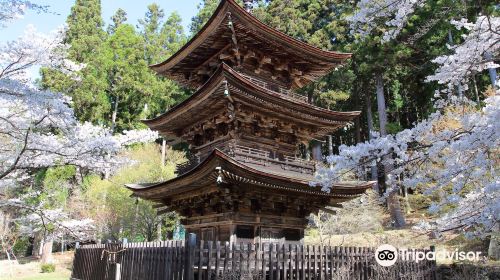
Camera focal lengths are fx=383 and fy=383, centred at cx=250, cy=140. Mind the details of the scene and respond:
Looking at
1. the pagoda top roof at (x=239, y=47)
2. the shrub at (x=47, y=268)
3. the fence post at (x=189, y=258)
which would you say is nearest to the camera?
the fence post at (x=189, y=258)

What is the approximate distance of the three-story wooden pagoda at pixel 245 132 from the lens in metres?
10.3

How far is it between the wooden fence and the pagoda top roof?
20.6 ft

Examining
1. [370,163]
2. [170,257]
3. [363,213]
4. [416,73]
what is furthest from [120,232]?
[416,73]

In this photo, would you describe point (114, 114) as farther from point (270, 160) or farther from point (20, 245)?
point (270, 160)

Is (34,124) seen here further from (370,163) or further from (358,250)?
(358,250)

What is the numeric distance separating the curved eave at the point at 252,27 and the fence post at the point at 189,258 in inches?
255

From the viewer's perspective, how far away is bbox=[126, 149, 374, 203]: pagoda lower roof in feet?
30.5

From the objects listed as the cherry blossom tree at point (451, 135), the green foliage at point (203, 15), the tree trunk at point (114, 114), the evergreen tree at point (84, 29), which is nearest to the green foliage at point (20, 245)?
the tree trunk at point (114, 114)

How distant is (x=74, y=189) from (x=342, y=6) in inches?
987

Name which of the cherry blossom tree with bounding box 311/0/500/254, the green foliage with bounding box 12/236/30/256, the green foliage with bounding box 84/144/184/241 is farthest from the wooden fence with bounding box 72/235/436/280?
the green foliage with bounding box 12/236/30/256

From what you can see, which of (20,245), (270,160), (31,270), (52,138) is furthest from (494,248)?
(20,245)

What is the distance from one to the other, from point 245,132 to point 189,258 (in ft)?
15.8

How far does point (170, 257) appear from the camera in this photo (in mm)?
8531

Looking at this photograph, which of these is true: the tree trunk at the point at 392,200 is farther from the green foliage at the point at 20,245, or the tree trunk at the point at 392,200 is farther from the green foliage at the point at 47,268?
the green foliage at the point at 20,245
